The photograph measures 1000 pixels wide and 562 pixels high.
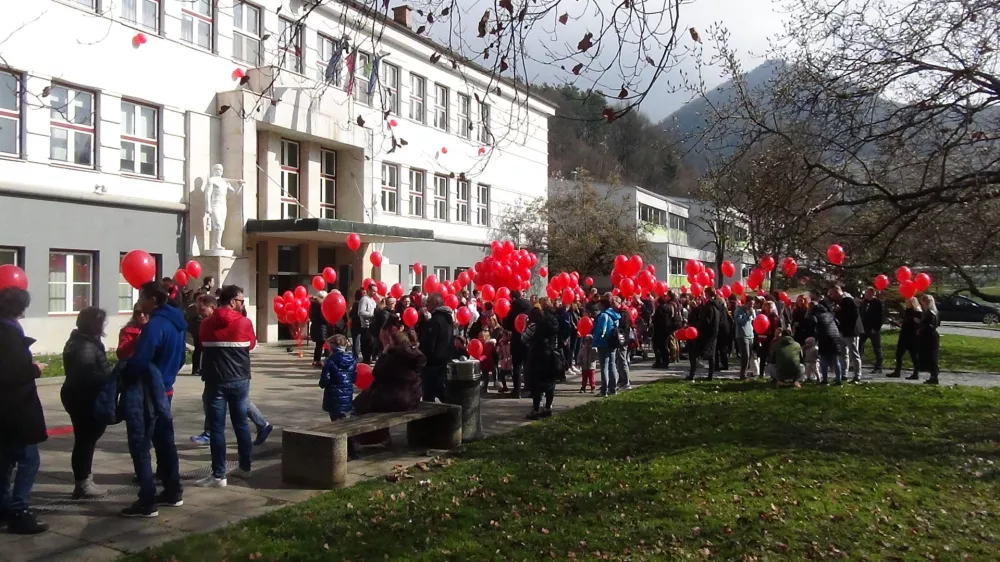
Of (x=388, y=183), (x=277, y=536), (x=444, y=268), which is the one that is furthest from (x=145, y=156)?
(x=277, y=536)

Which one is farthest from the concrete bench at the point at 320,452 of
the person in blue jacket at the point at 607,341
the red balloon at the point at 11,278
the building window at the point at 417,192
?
the building window at the point at 417,192

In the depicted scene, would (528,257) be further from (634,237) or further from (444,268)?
(634,237)

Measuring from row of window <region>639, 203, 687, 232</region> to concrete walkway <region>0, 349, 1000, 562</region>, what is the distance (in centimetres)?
4070

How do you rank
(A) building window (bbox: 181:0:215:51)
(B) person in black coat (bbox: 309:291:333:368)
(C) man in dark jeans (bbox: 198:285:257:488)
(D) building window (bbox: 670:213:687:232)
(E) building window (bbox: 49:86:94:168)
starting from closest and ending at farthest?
1. (C) man in dark jeans (bbox: 198:285:257:488)
2. (B) person in black coat (bbox: 309:291:333:368)
3. (E) building window (bbox: 49:86:94:168)
4. (A) building window (bbox: 181:0:215:51)
5. (D) building window (bbox: 670:213:687:232)

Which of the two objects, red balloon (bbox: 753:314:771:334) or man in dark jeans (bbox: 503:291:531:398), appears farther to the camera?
red balloon (bbox: 753:314:771:334)

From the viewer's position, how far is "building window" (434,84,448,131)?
31797mm

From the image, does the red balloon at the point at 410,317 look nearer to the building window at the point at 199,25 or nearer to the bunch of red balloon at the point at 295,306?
the bunch of red balloon at the point at 295,306

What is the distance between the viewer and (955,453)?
8.96 metres

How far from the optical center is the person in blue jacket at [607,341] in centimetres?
1311

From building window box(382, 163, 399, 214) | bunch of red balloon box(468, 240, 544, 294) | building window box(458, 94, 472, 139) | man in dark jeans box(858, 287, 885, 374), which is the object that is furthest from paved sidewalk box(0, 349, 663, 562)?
building window box(458, 94, 472, 139)

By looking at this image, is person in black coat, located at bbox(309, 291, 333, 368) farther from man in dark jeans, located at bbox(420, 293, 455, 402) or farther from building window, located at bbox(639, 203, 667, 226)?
building window, located at bbox(639, 203, 667, 226)

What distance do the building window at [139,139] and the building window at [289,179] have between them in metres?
4.85

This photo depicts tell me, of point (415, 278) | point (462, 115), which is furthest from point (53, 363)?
point (462, 115)

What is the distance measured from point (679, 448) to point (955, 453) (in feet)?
10.6
